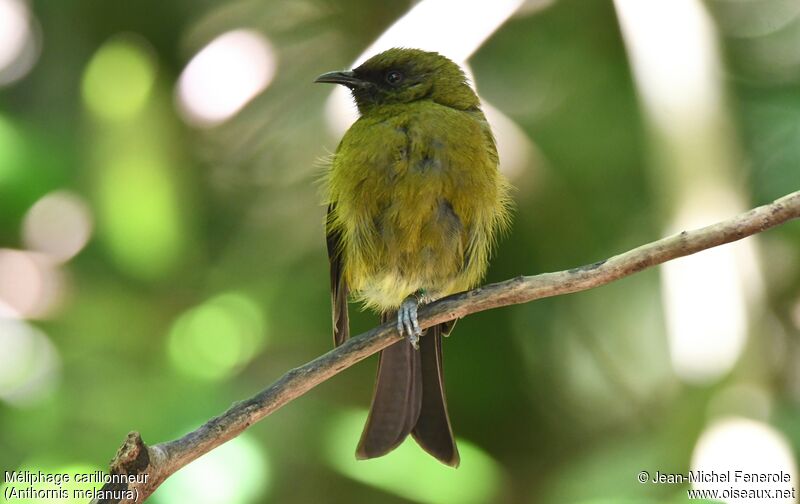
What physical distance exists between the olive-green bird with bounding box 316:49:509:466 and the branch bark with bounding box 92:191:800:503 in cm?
31

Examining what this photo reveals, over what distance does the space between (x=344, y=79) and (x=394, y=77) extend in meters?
0.18

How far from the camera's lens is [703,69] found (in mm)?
3359

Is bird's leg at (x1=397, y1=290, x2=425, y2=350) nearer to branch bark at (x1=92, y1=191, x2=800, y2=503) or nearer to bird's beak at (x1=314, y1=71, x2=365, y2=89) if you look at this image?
branch bark at (x1=92, y1=191, x2=800, y2=503)

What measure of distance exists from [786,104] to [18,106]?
3.21 meters

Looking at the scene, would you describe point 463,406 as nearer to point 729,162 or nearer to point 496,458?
point 496,458

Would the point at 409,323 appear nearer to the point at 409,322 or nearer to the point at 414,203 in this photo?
the point at 409,322

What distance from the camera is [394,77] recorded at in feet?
10.6

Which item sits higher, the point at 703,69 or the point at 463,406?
the point at 703,69

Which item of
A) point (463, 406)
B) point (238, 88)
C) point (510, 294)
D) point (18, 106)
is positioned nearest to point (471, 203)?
point (510, 294)

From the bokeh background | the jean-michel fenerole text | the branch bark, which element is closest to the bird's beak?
the bokeh background

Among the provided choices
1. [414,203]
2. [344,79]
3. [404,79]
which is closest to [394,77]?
[404,79]

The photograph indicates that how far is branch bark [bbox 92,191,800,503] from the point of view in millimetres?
1858

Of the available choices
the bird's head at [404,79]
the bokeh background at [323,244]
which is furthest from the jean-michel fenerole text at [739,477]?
the bird's head at [404,79]

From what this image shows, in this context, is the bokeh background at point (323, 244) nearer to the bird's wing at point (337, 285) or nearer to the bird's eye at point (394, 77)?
the bird's eye at point (394, 77)
